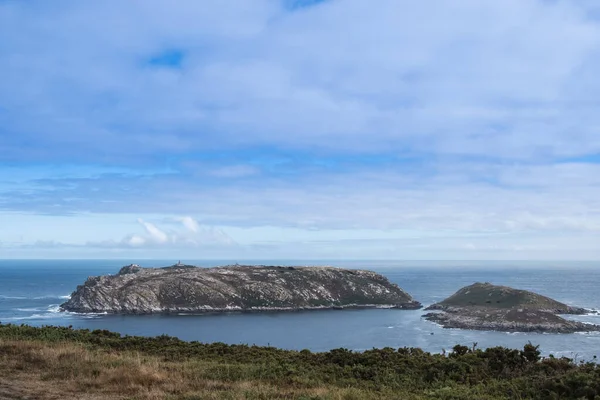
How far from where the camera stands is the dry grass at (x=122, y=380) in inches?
543

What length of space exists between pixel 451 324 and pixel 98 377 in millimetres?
153758

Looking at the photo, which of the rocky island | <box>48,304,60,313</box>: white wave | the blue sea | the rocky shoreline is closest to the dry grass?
the blue sea

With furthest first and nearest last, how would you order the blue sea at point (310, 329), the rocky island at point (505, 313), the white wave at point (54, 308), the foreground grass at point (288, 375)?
the white wave at point (54, 308) → the rocky island at point (505, 313) → the blue sea at point (310, 329) → the foreground grass at point (288, 375)

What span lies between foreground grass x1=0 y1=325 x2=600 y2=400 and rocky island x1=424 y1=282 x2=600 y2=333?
13957 cm

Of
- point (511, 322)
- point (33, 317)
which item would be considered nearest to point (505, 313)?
point (511, 322)

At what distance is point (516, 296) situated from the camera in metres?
183

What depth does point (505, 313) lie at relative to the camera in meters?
164

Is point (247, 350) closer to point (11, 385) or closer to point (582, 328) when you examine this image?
point (11, 385)

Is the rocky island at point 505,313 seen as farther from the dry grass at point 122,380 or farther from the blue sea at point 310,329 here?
the dry grass at point 122,380

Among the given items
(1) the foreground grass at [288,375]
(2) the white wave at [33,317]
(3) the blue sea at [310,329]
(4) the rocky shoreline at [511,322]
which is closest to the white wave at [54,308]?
(3) the blue sea at [310,329]

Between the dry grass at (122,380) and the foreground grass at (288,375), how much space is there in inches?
1.3

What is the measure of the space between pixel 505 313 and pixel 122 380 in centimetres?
17119

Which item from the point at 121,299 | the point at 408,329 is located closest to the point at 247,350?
the point at 408,329

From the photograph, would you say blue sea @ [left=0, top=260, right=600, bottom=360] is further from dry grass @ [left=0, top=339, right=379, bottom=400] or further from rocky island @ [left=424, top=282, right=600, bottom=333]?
dry grass @ [left=0, top=339, right=379, bottom=400]
